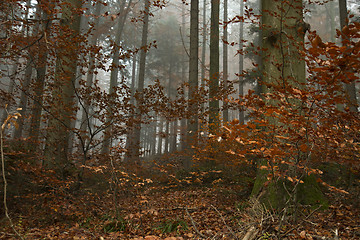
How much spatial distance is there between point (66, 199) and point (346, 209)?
549 centimetres

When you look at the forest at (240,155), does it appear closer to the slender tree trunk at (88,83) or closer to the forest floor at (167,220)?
the forest floor at (167,220)

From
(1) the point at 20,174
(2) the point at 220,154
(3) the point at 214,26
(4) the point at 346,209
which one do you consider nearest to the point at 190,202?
(2) the point at 220,154

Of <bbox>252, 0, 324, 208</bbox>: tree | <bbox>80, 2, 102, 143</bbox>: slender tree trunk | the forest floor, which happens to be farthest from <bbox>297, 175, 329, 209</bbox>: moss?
<bbox>80, 2, 102, 143</bbox>: slender tree trunk

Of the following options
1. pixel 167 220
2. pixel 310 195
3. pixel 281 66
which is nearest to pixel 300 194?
pixel 310 195

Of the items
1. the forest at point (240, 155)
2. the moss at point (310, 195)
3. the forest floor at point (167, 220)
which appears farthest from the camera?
the moss at point (310, 195)

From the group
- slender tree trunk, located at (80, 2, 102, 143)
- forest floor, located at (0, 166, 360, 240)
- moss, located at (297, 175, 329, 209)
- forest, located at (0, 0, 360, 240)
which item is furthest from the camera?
slender tree trunk, located at (80, 2, 102, 143)

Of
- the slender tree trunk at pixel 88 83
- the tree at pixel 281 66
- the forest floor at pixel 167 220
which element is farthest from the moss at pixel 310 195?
the slender tree trunk at pixel 88 83

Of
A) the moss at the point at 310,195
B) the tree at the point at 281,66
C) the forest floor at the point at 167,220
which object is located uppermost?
the tree at the point at 281,66

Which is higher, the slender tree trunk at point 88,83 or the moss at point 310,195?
the slender tree trunk at point 88,83

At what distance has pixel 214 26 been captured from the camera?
9.66m

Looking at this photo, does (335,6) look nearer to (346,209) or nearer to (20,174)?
(346,209)

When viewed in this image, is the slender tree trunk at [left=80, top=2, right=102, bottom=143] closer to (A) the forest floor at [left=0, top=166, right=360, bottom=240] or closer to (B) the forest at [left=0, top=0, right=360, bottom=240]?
(B) the forest at [left=0, top=0, right=360, bottom=240]

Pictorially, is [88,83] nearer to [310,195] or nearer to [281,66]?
[281,66]

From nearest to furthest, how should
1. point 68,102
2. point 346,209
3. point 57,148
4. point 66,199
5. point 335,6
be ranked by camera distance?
point 346,209, point 66,199, point 57,148, point 68,102, point 335,6
